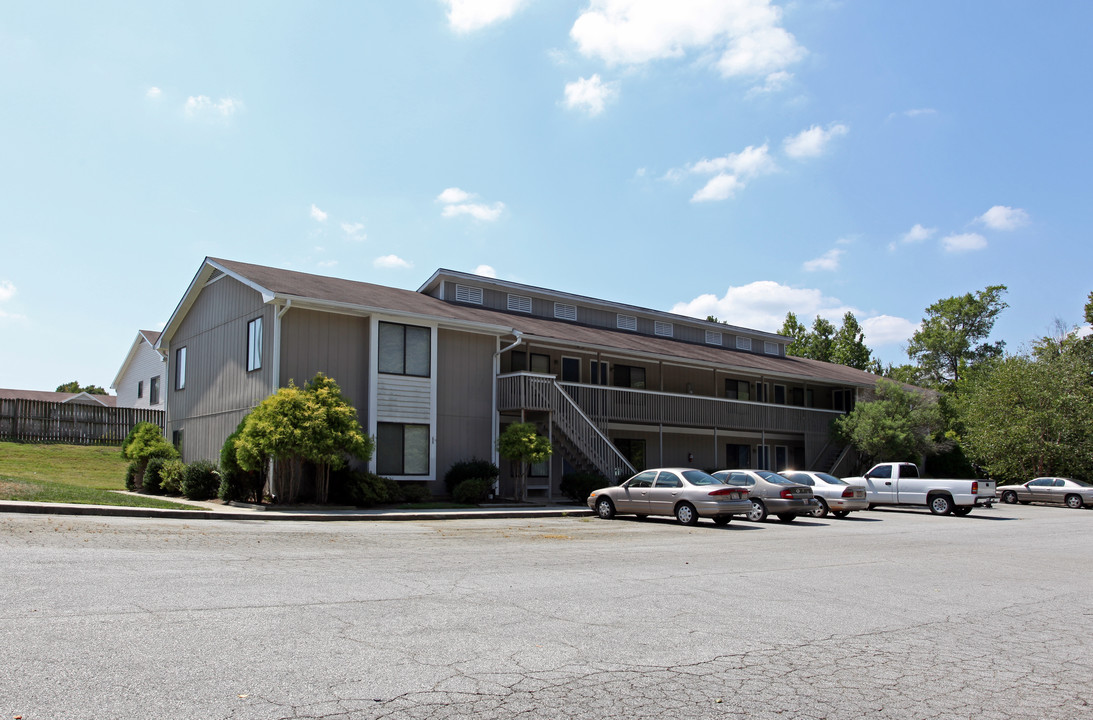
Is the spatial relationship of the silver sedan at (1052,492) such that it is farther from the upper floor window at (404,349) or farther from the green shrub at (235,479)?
the green shrub at (235,479)

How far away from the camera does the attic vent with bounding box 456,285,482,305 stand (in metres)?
Result: 31.5

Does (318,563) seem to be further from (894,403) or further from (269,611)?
(894,403)

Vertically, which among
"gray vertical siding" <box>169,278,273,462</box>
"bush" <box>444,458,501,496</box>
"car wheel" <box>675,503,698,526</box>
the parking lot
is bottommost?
"car wheel" <box>675,503,698,526</box>

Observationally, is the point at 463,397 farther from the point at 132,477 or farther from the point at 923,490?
the point at 923,490

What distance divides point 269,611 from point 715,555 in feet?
25.5

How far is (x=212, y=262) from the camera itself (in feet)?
85.4

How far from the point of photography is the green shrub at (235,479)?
838 inches

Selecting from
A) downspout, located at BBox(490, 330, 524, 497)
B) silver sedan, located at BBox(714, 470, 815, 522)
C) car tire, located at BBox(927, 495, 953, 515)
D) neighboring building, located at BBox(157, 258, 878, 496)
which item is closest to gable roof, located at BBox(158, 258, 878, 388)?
neighboring building, located at BBox(157, 258, 878, 496)

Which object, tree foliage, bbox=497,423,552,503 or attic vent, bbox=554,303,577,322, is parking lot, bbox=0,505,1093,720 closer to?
tree foliage, bbox=497,423,552,503

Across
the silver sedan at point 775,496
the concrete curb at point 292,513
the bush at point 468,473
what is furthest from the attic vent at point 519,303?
the silver sedan at point 775,496

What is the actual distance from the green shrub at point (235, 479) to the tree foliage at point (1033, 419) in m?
34.8

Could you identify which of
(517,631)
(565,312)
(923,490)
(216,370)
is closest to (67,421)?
(216,370)

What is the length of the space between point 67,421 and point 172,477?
13457 mm

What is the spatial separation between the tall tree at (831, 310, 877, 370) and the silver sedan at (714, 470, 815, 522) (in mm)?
53403
